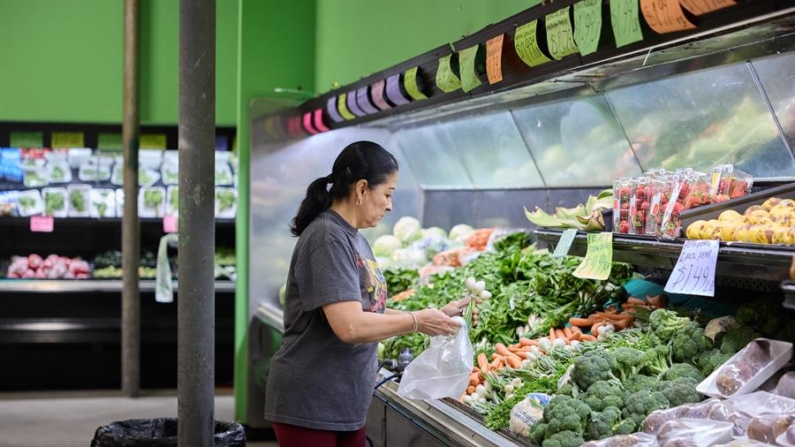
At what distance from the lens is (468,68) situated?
4.04 meters

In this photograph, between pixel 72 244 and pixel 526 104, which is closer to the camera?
pixel 526 104

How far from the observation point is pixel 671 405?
3131mm

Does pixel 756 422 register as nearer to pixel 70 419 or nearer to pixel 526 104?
pixel 526 104

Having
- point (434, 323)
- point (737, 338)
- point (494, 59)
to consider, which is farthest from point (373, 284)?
point (737, 338)

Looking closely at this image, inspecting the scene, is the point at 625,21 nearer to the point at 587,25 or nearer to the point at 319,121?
the point at 587,25

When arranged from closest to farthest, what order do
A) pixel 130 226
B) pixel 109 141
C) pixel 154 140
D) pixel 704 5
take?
pixel 704 5
pixel 130 226
pixel 109 141
pixel 154 140

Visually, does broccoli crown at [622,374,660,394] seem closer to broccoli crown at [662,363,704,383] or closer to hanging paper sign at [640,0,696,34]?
broccoli crown at [662,363,704,383]

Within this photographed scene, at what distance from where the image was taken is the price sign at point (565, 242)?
397 cm

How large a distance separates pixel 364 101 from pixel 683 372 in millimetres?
2884

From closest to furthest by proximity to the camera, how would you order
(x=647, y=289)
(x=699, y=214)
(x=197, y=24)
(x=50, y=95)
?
1. (x=699, y=214)
2. (x=197, y=24)
3. (x=647, y=289)
4. (x=50, y=95)

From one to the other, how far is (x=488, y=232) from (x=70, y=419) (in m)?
3.79

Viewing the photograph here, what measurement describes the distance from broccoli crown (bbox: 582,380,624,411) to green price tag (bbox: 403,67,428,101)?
193 cm

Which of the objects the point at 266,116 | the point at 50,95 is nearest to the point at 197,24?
the point at 266,116

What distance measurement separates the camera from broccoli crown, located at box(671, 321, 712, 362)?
11.1 feet
